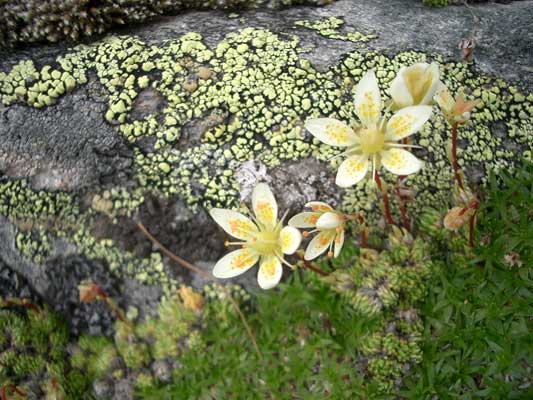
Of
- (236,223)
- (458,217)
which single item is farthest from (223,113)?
(458,217)

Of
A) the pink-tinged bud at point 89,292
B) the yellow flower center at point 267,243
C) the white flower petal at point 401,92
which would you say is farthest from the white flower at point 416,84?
the pink-tinged bud at point 89,292

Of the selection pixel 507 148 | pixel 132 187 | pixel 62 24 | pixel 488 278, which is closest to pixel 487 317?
pixel 488 278

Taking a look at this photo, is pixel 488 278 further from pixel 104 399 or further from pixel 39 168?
pixel 39 168

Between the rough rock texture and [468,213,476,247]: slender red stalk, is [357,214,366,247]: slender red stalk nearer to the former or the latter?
the rough rock texture

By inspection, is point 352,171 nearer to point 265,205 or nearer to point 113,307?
point 265,205

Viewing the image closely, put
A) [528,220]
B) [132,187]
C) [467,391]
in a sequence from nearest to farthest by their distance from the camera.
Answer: [467,391], [528,220], [132,187]
